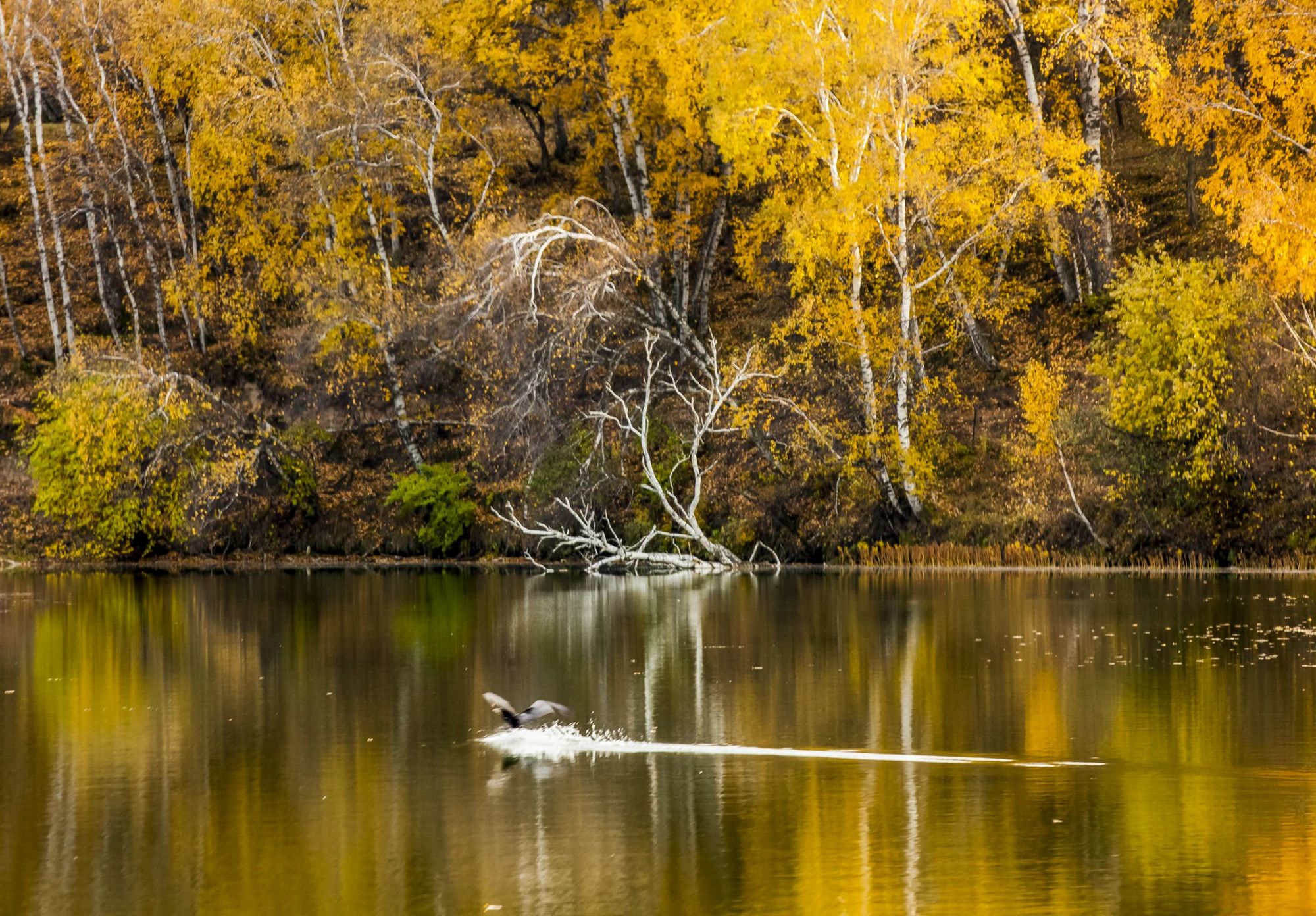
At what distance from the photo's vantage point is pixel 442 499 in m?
42.3

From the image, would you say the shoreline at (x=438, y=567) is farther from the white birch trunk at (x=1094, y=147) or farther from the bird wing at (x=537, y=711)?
the bird wing at (x=537, y=711)

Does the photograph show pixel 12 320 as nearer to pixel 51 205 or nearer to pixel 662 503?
pixel 51 205

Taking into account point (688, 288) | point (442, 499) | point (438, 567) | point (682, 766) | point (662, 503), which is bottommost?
point (682, 766)

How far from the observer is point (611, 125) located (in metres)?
44.5

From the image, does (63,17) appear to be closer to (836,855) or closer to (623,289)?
(623,289)

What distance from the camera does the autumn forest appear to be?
33125 mm

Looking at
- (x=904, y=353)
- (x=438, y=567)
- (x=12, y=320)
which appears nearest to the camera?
(x=904, y=353)

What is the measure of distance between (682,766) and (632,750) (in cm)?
103

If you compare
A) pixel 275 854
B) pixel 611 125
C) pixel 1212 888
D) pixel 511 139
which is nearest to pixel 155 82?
pixel 511 139

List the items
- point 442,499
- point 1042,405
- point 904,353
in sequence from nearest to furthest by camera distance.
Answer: point 1042,405, point 904,353, point 442,499

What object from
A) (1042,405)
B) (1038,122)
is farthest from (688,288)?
(1042,405)

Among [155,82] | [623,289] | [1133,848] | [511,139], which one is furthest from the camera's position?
[155,82]

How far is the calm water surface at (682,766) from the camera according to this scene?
10.6 meters

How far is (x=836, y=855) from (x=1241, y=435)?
75.3ft
